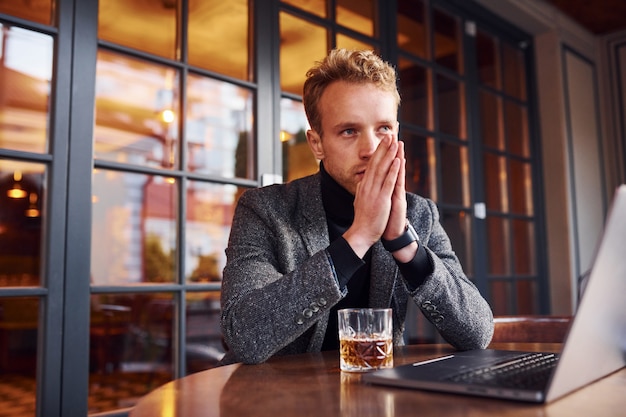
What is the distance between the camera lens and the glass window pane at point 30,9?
5.69 feet

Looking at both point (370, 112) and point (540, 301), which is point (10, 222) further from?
point (540, 301)

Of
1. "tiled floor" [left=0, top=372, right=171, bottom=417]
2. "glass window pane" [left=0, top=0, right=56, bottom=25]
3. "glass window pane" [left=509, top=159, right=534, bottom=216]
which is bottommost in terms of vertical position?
"tiled floor" [left=0, top=372, right=171, bottom=417]

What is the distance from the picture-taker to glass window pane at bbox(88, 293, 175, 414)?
1.93 meters

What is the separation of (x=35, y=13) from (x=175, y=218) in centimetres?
79

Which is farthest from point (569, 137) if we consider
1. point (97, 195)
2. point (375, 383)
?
point (375, 383)

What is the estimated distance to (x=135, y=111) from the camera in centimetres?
240

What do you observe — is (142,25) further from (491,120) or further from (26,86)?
(491,120)

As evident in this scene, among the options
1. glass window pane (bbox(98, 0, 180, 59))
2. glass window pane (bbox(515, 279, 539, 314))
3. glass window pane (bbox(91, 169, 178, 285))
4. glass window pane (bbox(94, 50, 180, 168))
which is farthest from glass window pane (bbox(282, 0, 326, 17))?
glass window pane (bbox(515, 279, 539, 314))

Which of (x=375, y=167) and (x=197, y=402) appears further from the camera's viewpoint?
(x=375, y=167)

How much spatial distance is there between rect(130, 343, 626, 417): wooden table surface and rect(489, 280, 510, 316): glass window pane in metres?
2.91

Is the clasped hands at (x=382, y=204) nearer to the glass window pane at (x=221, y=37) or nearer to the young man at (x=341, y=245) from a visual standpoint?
the young man at (x=341, y=245)

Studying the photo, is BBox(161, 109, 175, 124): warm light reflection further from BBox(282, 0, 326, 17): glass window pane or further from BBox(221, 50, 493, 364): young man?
BBox(221, 50, 493, 364): young man

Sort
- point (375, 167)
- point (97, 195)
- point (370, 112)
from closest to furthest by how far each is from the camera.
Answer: point (375, 167) < point (370, 112) < point (97, 195)

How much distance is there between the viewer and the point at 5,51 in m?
1.75
